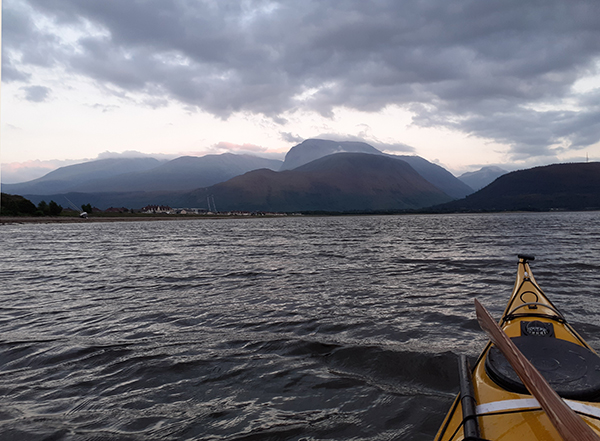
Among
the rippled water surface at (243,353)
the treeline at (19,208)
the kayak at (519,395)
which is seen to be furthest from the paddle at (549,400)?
the treeline at (19,208)

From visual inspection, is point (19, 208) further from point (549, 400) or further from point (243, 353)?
point (549, 400)

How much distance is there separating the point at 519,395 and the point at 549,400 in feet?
2.98

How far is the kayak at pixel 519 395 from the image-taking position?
2994 millimetres

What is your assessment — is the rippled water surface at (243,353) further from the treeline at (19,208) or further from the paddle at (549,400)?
the treeline at (19,208)

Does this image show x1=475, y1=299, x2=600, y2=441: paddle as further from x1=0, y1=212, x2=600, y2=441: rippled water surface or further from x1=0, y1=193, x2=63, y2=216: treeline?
x1=0, y1=193, x2=63, y2=216: treeline

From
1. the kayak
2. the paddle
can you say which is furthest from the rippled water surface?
the paddle

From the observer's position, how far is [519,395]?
3.41 metres

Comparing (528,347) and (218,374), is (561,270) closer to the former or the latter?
(528,347)

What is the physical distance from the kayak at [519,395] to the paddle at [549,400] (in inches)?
14.2

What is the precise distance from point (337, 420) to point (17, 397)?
556cm

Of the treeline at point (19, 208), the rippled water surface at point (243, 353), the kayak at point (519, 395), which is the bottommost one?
the rippled water surface at point (243, 353)

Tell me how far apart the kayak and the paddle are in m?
0.36

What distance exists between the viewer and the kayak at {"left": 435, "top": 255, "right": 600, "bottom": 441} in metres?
2.99

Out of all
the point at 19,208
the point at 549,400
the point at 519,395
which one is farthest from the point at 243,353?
the point at 19,208
